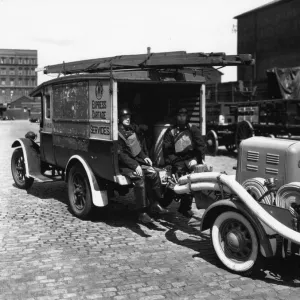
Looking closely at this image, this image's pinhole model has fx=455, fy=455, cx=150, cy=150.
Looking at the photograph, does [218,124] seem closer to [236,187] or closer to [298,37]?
[236,187]

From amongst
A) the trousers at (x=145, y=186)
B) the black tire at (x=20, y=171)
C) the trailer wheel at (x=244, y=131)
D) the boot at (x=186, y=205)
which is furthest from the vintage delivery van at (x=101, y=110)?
the trailer wheel at (x=244, y=131)

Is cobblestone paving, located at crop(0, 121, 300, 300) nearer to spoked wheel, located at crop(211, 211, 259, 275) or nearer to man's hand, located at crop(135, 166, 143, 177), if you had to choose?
spoked wheel, located at crop(211, 211, 259, 275)

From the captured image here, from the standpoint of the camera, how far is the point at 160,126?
27.2ft

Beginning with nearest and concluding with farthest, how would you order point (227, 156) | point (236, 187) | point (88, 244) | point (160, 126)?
point (236, 187) → point (88, 244) → point (160, 126) → point (227, 156)

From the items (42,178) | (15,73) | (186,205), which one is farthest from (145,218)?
(15,73)

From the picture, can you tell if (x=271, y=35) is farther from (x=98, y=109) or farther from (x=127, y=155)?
(x=127, y=155)

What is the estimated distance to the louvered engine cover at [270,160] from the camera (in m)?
5.11

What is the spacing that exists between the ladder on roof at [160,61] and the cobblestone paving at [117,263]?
7.97ft

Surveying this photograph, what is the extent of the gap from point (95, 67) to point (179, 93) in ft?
5.41

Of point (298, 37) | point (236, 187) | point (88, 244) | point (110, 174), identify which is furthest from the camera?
point (298, 37)

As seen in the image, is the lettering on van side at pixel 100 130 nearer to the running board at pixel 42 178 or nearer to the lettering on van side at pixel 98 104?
the lettering on van side at pixel 98 104

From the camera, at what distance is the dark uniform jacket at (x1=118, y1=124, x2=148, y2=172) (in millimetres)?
6750

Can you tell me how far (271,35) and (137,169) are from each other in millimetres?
40566

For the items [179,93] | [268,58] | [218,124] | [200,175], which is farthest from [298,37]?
[200,175]
